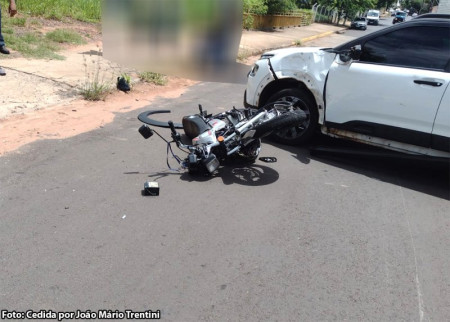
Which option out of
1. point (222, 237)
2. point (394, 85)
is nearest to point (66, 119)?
point (222, 237)

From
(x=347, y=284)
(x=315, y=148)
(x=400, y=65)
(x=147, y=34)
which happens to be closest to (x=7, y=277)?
(x=347, y=284)

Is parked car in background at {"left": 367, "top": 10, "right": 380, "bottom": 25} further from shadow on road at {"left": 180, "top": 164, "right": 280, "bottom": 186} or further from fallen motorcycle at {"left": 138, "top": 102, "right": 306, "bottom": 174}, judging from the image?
shadow on road at {"left": 180, "top": 164, "right": 280, "bottom": 186}

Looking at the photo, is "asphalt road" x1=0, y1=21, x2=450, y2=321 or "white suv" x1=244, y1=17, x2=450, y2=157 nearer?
"asphalt road" x1=0, y1=21, x2=450, y2=321

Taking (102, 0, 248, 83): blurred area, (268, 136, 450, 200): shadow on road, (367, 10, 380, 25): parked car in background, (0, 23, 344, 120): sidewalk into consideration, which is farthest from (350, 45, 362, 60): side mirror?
(367, 10, 380, 25): parked car in background

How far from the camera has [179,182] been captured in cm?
465

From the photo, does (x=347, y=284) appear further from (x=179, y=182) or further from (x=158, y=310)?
→ (x=179, y=182)

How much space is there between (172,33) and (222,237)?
2.77 m

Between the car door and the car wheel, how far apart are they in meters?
0.26

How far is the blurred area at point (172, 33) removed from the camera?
5.10m

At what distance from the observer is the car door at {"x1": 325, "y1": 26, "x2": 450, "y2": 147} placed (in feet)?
15.9

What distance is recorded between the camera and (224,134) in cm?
490

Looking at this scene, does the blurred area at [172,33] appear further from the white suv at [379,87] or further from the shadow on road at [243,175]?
the shadow on road at [243,175]

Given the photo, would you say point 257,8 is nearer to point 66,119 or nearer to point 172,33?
point 66,119

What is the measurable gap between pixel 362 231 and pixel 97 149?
10.5ft
